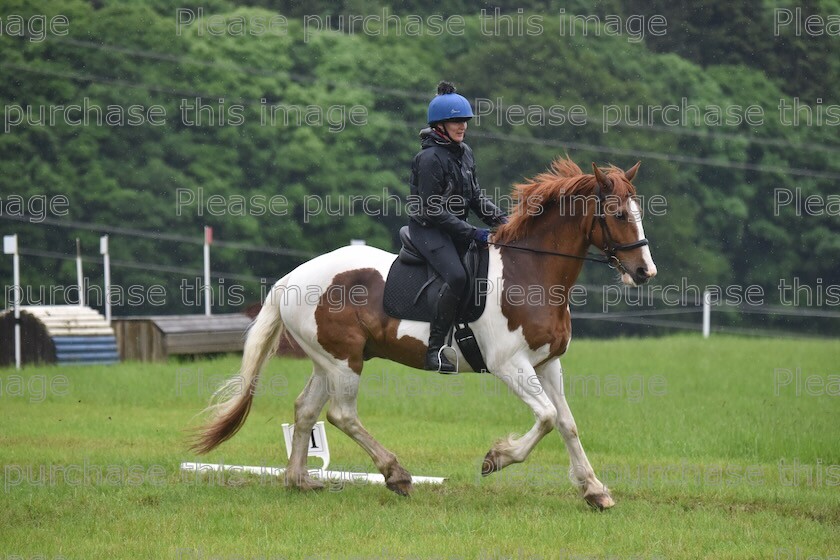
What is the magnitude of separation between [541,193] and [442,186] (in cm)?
77

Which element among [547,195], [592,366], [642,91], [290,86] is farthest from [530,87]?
[547,195]

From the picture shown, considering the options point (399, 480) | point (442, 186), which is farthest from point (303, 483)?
point (442, 186)

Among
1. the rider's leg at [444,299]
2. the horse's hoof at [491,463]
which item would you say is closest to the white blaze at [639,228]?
the rider's leg at [444,299]

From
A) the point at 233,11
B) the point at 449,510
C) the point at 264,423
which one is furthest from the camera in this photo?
the point at 233,11

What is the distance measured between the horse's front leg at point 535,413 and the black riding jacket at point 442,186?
1.14 metres

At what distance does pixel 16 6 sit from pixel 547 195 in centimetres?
3644

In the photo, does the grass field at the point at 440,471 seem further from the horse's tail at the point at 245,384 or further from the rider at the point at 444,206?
the rider at the point at 444,206

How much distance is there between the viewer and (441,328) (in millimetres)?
9062

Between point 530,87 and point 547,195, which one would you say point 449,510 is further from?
point 530,87

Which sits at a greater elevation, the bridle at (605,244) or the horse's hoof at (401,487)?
the bridle at (605,244)

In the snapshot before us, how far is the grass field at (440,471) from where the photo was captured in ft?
Answer: 25.1

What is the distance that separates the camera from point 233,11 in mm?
47938

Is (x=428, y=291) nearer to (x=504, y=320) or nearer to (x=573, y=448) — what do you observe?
(x=504, y=320)

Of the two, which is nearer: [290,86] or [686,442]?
[686,442]
